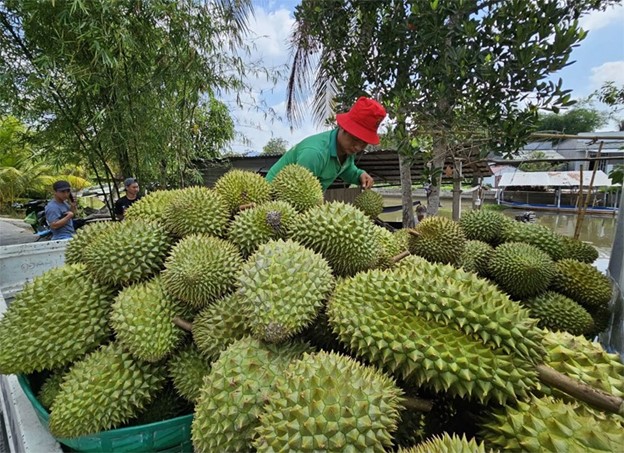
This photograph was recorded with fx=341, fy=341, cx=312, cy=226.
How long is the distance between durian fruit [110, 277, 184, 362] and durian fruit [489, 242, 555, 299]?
1.49 metres

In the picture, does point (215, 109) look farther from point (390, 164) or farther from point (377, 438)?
point (377, 438)

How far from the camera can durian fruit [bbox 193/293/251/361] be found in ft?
3.40

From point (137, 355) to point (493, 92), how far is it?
3.51 m

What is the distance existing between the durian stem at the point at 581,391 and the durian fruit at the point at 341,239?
0.59 metres

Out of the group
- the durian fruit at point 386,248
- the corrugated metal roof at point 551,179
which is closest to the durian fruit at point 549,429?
the durian fruit at point 386,248

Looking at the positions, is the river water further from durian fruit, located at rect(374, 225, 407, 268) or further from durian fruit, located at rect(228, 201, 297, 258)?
durian fruit, located at rect(228, 201, 297, 258)

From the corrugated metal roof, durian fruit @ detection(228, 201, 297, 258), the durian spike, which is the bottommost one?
the corrugated metal roof

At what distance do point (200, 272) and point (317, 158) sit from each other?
131 centimetres

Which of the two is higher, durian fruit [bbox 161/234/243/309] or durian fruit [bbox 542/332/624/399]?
durian fruit [bbox 161/234/243/309]

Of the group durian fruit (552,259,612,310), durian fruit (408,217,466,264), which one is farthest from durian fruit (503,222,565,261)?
durian fruit (408,217,466,264)

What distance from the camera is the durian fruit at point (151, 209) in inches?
57.7

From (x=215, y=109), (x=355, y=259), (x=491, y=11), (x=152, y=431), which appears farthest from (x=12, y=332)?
(x=215, y=109)

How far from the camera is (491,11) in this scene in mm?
3260

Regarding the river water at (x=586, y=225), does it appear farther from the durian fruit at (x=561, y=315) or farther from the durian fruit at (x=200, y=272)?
the durian fruit at (x=200, y=272)
